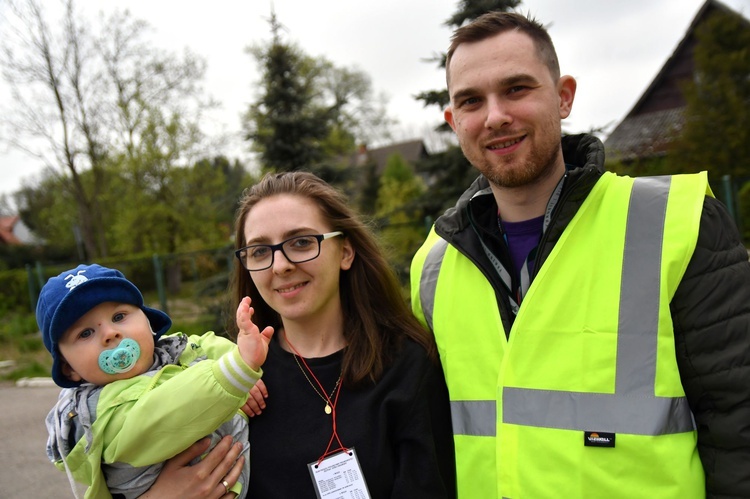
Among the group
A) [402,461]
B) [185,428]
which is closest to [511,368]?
[402,461]

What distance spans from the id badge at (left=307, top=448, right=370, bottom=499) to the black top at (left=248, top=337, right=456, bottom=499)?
0.03 m

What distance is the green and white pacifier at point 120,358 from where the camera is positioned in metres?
1.91

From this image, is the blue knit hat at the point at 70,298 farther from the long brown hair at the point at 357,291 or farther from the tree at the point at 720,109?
the tree at the point at 720,109

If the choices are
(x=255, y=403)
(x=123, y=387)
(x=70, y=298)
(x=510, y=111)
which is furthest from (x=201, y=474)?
(x=510, y=111)

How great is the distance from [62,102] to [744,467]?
24.4 metres

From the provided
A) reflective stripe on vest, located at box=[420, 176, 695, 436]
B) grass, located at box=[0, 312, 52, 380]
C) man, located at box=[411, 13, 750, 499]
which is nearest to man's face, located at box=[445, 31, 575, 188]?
man, located at box=[411, 13, 750, 499]

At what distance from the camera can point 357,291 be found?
2443mm

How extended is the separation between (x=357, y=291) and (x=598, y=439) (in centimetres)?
116

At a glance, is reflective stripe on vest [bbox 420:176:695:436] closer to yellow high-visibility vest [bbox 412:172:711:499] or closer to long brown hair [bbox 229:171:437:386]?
yellow high-visibility vest [bbox 412:172:711:499]

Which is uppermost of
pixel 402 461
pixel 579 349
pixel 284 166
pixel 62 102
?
pixel 62 102

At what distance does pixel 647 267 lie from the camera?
1.73m

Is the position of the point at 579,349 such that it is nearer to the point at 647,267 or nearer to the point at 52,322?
the point at 647,267

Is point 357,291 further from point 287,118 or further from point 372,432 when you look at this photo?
point 287,118

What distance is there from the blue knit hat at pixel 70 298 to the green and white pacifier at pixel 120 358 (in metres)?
0.17
